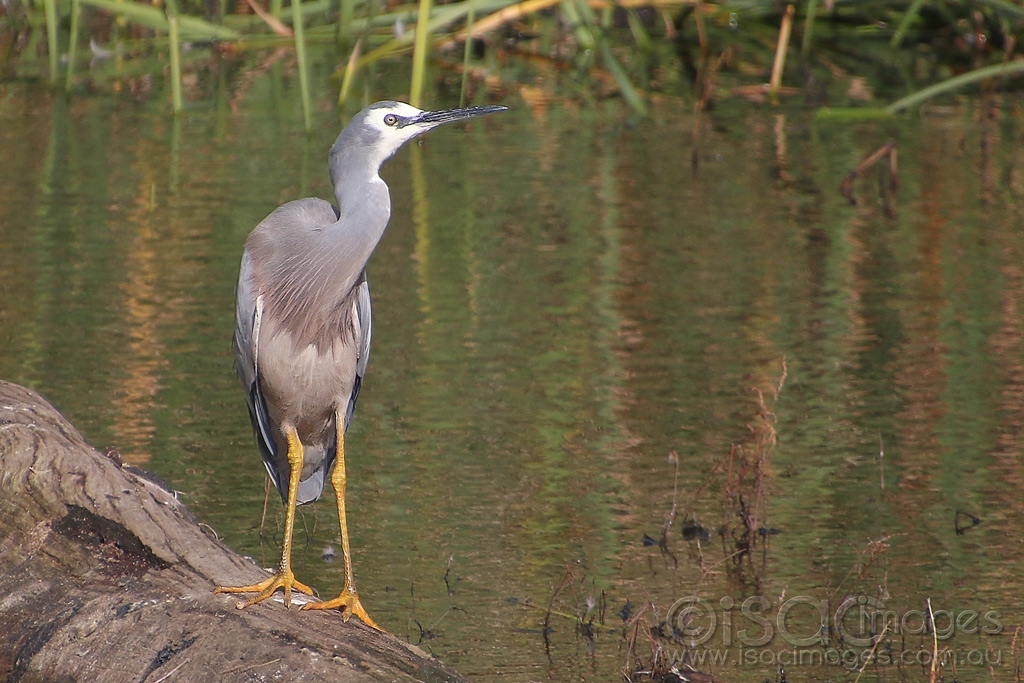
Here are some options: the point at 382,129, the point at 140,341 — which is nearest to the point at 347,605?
the point at 382,129

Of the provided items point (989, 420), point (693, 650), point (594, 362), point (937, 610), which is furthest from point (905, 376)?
point (693, 650)

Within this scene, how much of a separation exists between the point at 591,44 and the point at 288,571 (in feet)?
38.3

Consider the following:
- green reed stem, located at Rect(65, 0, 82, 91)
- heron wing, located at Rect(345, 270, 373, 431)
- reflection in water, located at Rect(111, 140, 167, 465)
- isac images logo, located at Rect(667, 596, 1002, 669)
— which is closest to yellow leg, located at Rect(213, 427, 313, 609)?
heron wing, located at Rect(345, 270, 373, 431)

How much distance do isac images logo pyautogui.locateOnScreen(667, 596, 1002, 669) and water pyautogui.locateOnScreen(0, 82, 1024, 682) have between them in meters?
0.02

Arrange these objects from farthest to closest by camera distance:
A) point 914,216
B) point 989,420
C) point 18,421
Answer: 1. point 914,216
2. point 989,420
3. point 18,421

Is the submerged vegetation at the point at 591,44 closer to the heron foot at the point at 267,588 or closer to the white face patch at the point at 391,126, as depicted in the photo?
the white face patch at the point at 391,126

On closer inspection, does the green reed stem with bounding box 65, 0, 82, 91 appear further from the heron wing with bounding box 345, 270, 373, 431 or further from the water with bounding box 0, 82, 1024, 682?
the heron wing with bounding box 345, 270, 373, 431

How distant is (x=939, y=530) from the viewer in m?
6.13

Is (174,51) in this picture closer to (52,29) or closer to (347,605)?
(52,29)

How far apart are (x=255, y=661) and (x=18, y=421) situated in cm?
129

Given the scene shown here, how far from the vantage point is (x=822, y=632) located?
536 cm

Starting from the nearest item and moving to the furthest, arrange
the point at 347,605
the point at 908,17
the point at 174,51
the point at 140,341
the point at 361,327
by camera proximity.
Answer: the point at 347,605 → the point at 361,327 → the point at 140,341 → the point at 174,51 → the point at 908,17

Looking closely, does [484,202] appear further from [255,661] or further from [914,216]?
[255,661]

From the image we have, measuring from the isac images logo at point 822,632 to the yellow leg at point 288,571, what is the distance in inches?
58.9
